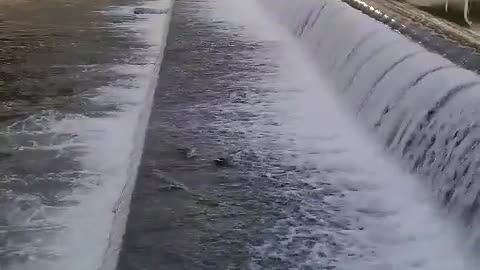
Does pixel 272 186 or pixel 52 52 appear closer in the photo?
pixel 272 186

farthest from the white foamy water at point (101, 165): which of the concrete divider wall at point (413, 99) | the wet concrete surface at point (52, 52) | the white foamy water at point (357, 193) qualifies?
the concrete divider wall at point (413, 99)

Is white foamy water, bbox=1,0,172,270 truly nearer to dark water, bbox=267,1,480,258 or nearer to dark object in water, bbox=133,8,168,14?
dark water, bbox=267,1,480,258

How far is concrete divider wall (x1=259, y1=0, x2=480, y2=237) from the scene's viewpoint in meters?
3.32

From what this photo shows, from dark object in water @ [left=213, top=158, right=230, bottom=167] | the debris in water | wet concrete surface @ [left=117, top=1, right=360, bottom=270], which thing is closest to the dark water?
wet concrete surface @ [left=117, top=1, right=360, bottom=270]

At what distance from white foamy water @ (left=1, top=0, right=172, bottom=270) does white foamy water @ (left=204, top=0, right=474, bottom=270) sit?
27.8 inches

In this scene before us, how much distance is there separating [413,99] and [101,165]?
1.64 metres

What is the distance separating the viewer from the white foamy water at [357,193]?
2.99 m

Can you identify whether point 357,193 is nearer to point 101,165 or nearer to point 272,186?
point 272,186

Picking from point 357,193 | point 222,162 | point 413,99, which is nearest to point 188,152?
point 222,162

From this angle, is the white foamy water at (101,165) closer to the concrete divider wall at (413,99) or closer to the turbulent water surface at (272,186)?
the turbulent water surface at (272,186)

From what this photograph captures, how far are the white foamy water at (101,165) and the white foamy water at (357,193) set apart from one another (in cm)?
71

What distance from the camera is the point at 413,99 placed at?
4020 millimetres

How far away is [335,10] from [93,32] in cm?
247

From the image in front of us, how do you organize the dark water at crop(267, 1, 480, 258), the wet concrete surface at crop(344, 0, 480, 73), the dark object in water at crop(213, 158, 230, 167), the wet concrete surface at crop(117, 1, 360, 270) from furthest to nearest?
the wet concrete surface at crop(344, 0, 480, 73), the dark object in water at crop(213, 158, 230, 167), the dark water at crop(267, 1, 480, 258), the wet concrete surface at crop(117, 1, 360, 270)
